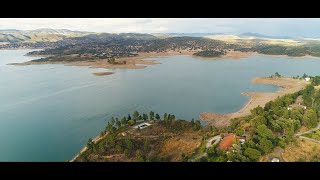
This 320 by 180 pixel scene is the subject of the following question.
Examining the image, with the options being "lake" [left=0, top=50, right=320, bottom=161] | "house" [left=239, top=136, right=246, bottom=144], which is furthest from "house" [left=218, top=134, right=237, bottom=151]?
"lake" [left=0, top=50, right=320, bottom=161]

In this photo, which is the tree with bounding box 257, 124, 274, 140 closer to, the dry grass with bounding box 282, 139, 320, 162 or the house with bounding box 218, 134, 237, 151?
the dry grass with bounding box 282, 139, 320, 162

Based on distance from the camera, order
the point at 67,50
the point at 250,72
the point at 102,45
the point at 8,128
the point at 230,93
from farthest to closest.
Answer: the point at 102,45, the point at 67,50, the point at 250,72, the point at 230,93, the point at 8,128

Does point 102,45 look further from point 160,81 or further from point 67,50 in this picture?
point 160,81

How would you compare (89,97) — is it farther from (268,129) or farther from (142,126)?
(268,129)

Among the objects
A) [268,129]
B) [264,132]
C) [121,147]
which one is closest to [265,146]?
[264,132]

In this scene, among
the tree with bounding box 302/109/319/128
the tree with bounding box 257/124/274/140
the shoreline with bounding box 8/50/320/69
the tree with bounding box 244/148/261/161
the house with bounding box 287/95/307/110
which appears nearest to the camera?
the tree with bounding box 244/148/261/161

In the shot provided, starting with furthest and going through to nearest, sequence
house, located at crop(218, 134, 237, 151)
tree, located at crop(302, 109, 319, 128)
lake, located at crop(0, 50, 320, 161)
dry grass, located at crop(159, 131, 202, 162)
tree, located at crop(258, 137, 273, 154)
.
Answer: lake, located at crop(0, 50, 320, 161) → tree, located at crop(302, 109, 319, 128) → dry grass, located at crop(159, 131, 202, 162) → house, located at crop(218, 134, 237, 151) → tree, located at crop(258, 137, 273, 154)

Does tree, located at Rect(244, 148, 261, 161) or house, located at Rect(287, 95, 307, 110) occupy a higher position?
tree, located at Rect(244, 148, 261, 161)
